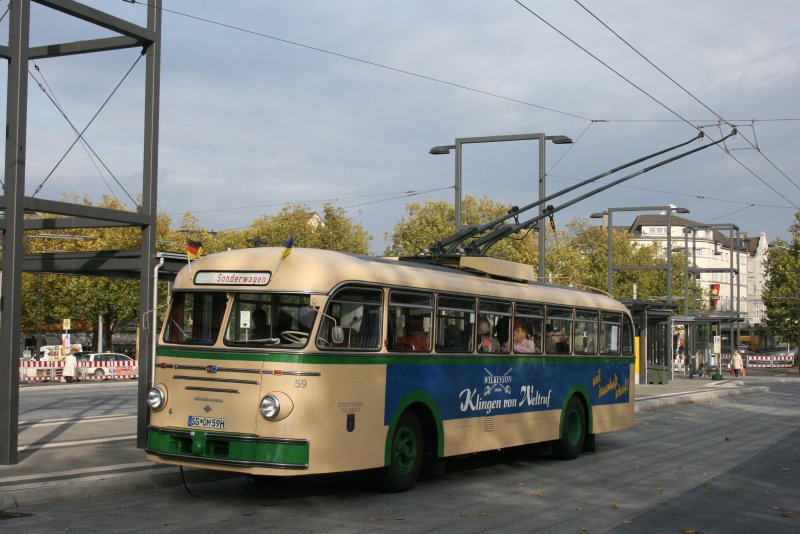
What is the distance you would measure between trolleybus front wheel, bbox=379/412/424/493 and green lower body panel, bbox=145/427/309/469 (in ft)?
5.42

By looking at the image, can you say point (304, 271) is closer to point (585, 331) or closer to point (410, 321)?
point (410, 321)

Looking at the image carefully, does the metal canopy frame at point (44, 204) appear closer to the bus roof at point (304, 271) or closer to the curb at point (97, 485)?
the curb at point (97, 485)

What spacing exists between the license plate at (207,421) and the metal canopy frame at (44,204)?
2.69 metres

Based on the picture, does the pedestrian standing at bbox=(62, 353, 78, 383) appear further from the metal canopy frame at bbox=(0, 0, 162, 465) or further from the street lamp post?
the metal canopy frame at bbox=(0, 0, 162, 465)

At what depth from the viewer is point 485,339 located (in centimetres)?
1370

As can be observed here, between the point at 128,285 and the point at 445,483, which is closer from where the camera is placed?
the point at 445,483

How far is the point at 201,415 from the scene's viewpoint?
10.3 m

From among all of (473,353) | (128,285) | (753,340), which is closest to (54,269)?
(473,353)

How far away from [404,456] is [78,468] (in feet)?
13.1

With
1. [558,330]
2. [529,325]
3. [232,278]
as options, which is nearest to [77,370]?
[558,330]

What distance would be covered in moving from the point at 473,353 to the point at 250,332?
385 centimetres

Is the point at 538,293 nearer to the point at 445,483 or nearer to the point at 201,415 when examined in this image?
the point at 445,483

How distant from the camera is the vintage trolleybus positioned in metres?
10.1

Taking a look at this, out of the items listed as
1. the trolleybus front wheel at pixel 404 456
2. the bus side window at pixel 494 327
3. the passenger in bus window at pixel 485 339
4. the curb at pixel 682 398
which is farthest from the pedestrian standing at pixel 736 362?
the trolleybus front wheel at pixel 404 456
